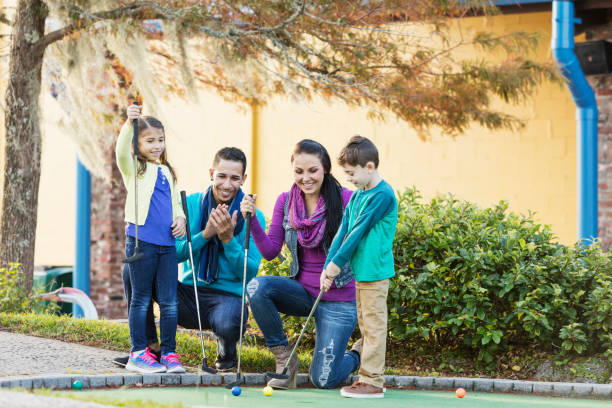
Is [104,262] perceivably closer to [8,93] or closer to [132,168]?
[8,93]

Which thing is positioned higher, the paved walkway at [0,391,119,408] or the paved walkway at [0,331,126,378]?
the paved walkway at [0,391,119,408]

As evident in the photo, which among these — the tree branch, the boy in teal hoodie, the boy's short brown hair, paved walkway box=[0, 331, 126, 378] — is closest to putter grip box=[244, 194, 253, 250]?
the boy in teal hoodie

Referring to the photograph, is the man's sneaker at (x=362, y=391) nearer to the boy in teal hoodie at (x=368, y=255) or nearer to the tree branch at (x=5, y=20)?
the boy in teal hoodie at (x=368, y=255)

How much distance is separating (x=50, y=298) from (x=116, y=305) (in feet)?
8.99

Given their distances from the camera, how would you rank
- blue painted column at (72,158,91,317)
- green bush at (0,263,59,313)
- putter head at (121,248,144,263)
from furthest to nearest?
blue painted column at (72,158,91,317) < green bush at (0,263,59,313) < putter head at (121,248,144,263)

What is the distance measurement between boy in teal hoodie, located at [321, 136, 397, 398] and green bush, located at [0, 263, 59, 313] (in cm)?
328

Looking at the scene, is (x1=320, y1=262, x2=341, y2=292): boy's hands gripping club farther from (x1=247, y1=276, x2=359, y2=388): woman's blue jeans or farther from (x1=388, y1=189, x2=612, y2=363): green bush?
(x1=388, y1=189, x2=612, y2=363): green bush

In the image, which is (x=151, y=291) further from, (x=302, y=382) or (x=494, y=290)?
(x=494, y=290)

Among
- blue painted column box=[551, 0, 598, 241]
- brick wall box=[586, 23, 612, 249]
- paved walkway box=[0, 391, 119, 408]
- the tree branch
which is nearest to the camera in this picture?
paved walkway box=[0, 391, 119, 408]

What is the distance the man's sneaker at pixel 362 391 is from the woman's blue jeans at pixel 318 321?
0.88ft

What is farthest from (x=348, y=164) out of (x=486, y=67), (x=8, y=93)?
(x=8, y=93)

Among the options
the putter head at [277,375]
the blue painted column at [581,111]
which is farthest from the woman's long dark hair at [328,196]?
the blue painted column at [581,111]

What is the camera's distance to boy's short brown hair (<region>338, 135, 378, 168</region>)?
4227 mm

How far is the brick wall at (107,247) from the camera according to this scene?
9883 millimetres
